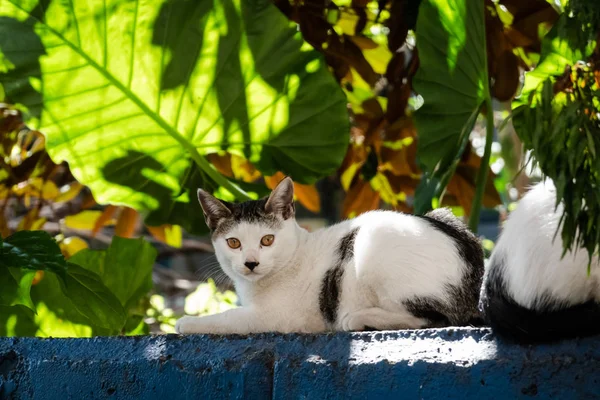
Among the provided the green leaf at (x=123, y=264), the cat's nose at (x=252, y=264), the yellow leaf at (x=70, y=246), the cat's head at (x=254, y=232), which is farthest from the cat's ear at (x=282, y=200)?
the yellow leaf at (x=70, y=246)

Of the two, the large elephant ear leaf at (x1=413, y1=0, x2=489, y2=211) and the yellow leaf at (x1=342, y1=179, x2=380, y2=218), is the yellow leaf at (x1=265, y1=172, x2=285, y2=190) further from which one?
the large elephant ear leaf at (x1=413, y1=0, x2=489, y2=211)

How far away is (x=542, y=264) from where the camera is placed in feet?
3.25

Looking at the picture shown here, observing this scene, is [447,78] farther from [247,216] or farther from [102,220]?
[102,220]

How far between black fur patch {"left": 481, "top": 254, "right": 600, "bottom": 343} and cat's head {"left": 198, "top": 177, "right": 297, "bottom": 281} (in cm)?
65

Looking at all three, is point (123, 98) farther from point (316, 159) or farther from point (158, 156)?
point (316, 159)

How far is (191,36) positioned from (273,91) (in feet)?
0.76

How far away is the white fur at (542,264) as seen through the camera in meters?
0.98

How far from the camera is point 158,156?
1.99m

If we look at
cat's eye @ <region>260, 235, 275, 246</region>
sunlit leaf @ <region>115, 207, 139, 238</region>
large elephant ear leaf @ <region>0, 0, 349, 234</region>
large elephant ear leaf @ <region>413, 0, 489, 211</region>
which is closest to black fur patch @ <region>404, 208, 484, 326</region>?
cat's eye @ <region>260, 235, 275, 246</region>

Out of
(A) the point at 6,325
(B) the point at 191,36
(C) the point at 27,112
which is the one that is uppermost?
(B) the point at 191,36

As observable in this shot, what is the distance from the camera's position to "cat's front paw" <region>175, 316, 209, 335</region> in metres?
1.53

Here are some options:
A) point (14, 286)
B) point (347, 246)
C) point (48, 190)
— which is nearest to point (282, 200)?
point (347, 246)

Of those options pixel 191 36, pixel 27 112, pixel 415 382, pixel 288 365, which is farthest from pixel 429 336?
pixel 27 112

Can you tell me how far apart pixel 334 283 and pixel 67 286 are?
21.5 inches
